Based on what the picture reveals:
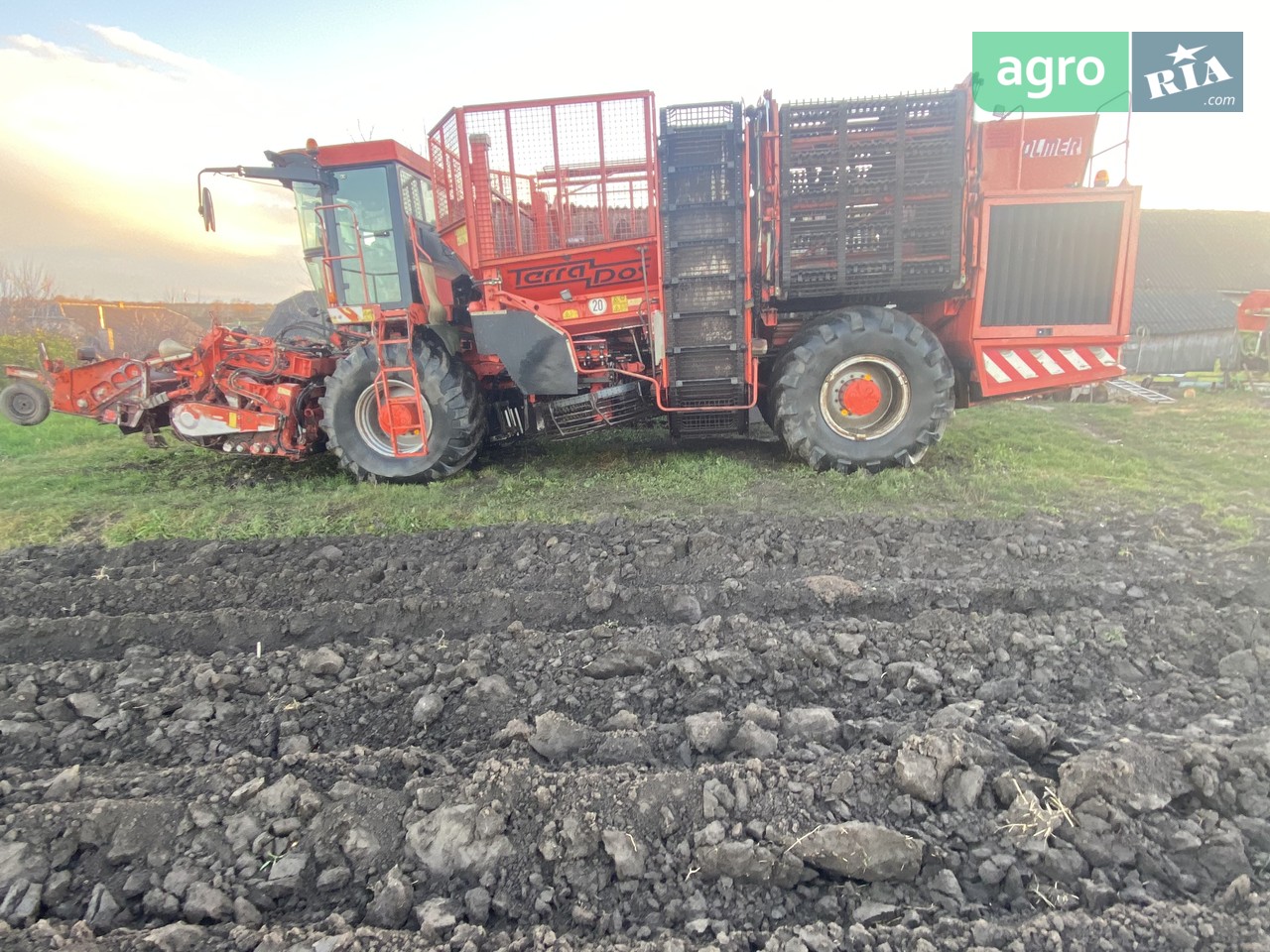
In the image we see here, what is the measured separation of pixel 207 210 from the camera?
571 cm

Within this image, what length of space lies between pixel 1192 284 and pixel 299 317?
1064 inches

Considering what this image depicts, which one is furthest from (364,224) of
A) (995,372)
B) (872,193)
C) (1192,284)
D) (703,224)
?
(1192,284)

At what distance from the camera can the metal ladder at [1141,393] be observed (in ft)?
37.7

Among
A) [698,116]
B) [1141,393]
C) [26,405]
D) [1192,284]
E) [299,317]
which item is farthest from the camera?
[1192,284]

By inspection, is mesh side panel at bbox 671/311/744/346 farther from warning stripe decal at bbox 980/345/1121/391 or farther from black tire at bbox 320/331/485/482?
warning stripe decal at bbox 980/345/1121/391

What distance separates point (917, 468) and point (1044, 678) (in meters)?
3.49

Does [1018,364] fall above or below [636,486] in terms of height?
above

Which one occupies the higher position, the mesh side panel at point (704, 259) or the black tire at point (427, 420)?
the mesh side panel at point (704, 259)

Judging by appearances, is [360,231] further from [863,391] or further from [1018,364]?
[1018,364]

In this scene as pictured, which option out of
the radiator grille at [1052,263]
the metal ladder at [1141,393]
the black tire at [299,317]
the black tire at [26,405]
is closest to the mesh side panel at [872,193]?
the radiator grille at [1052,263]

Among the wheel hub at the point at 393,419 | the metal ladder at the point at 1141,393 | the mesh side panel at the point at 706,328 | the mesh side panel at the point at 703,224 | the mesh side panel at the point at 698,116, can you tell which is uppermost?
the mesh side panel at the point at 698,116

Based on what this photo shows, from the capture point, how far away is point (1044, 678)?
2594 millimetres

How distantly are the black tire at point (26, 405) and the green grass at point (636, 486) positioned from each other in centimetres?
62

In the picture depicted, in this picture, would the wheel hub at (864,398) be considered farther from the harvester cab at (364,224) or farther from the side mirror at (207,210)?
the side mirror at (207,210)
